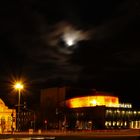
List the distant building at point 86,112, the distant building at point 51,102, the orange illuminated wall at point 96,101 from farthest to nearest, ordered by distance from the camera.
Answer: the distant building at point 51,102, the orange illuminated wall at point 96,101, the distant building at point 86,112

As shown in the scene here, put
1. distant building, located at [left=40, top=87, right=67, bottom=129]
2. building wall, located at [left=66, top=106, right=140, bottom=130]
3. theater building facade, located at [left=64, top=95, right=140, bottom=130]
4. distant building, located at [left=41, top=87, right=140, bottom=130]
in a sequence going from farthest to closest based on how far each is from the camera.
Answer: distant building, located at [left=40, top=87, right=67, bottom=129] → distant building, located at [left=41, top=87, right=140, bottom=130] → theater building facade, located at [left=64, top=95, right=140, bottom=130] → building wall, located at [left=66, top=106, right=140, bottom=130]

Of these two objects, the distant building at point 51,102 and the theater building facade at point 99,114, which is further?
the distant building at point 51,102

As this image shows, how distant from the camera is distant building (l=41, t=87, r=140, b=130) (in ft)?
440

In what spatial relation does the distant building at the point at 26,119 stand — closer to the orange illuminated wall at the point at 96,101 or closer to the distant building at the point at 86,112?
the distant building at the point at 86,112

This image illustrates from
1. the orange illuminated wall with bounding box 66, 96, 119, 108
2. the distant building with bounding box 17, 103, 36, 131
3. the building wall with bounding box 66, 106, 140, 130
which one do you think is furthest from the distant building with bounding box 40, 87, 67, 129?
the building wall with bounding box 66, 106, 140, 130

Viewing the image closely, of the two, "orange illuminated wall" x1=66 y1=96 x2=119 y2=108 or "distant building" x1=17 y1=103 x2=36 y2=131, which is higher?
"orange illuminated wall" x1=66 y1=96 x2=119 y2=108

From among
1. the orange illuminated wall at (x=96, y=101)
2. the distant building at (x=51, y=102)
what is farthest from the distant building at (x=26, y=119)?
the orange illuminated wall at (x=96, y=101)

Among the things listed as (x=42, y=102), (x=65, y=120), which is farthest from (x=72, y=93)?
(x=65, y=120)

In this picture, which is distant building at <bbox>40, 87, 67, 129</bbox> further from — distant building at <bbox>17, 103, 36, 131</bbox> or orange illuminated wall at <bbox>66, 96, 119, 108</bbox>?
orange illuminated wall at <bbox>66, 96, 119, 108</bbox>

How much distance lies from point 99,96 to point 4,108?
43480mm

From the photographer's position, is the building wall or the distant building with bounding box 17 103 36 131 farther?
the distant building with bounding box 17 103 36 131

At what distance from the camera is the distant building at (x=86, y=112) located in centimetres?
13412

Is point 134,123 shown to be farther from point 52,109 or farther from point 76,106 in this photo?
point 52,109

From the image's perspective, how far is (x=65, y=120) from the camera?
140750mm
